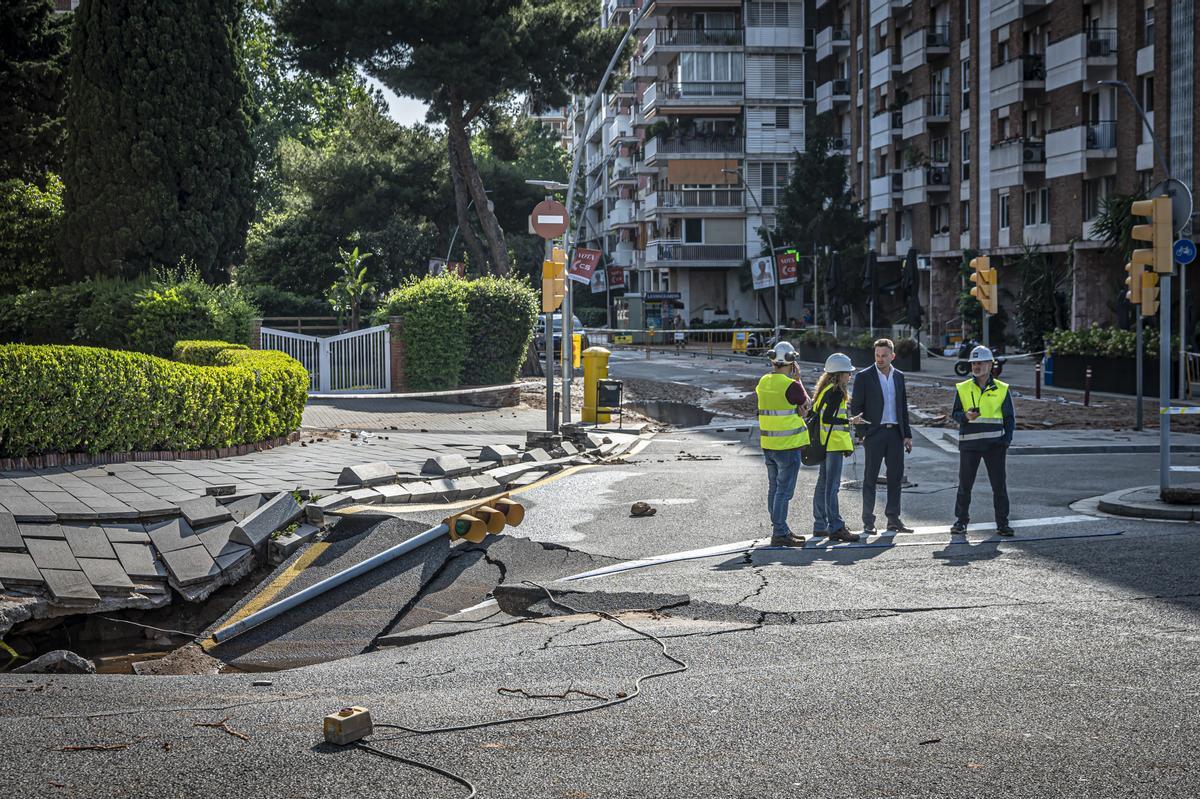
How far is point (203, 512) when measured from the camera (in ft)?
35.4

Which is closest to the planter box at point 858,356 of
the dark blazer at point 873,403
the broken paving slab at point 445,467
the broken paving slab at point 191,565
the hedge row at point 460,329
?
the hedge row at point 460,329

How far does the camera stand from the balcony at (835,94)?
70.1m

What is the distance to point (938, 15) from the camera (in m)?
55.3

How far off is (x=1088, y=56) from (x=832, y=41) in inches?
1221

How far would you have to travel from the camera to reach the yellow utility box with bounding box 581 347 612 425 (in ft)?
77.0

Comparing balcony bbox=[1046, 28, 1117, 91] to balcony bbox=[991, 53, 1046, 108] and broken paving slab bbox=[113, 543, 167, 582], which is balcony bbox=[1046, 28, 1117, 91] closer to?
balcony bbox=[991, 53, 1046, 108]

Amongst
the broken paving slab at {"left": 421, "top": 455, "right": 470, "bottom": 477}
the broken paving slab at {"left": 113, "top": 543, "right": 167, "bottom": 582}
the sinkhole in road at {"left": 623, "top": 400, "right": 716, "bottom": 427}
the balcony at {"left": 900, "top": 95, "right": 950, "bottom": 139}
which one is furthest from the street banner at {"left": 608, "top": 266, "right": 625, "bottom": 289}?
the broken paving slab at {"left": 113, "top": 543, "right": 167, "bottom": 582}

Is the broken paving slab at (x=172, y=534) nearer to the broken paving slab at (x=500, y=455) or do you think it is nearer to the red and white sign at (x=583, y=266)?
the broken paving slab at (x=500, y=455)

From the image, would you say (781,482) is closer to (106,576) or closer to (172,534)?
(172,534)

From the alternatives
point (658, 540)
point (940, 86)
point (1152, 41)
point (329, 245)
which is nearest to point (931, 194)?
point (940, 86)

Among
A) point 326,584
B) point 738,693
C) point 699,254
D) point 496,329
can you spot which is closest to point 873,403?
point 326,584

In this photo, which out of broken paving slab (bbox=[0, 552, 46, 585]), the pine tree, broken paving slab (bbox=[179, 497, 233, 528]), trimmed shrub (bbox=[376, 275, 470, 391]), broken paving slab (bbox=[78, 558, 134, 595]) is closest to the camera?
broken paving slab (bbox=[0, 552, 46, 585])

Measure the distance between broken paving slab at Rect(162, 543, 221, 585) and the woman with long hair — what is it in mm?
5002

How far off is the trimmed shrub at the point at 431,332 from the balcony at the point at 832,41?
5178 centimetres
